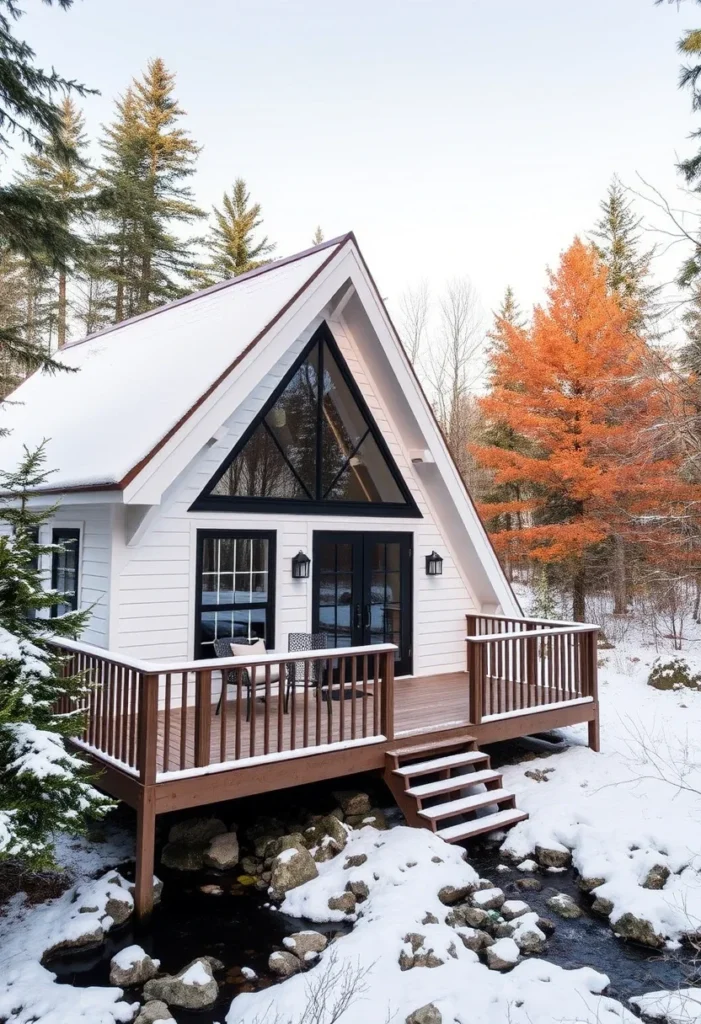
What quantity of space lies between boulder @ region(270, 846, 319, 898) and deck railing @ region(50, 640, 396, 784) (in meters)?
0.81

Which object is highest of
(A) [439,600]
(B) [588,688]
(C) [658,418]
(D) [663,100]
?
(D) [663,100]

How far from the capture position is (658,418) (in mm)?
14359

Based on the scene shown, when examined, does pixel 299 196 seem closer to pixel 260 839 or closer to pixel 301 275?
pixel 301 275

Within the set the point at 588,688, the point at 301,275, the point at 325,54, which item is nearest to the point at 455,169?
the point at 325,54

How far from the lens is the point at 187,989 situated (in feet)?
13.9

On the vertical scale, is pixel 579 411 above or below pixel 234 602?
above

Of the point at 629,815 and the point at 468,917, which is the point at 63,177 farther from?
the point at 468,917

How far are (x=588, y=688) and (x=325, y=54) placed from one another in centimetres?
1665

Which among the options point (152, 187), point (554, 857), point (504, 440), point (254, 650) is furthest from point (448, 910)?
point (152, 187)

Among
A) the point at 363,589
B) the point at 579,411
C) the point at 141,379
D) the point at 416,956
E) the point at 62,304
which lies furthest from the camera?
the point at 62,304

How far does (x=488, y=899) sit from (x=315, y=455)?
5424 millimetres

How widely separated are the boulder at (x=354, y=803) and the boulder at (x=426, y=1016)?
9.51 ft

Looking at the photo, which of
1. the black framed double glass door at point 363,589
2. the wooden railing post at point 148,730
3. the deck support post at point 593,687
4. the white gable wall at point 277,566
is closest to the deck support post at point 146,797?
the wooden railing post at point 148,730

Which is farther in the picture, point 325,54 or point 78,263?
point 325,54
